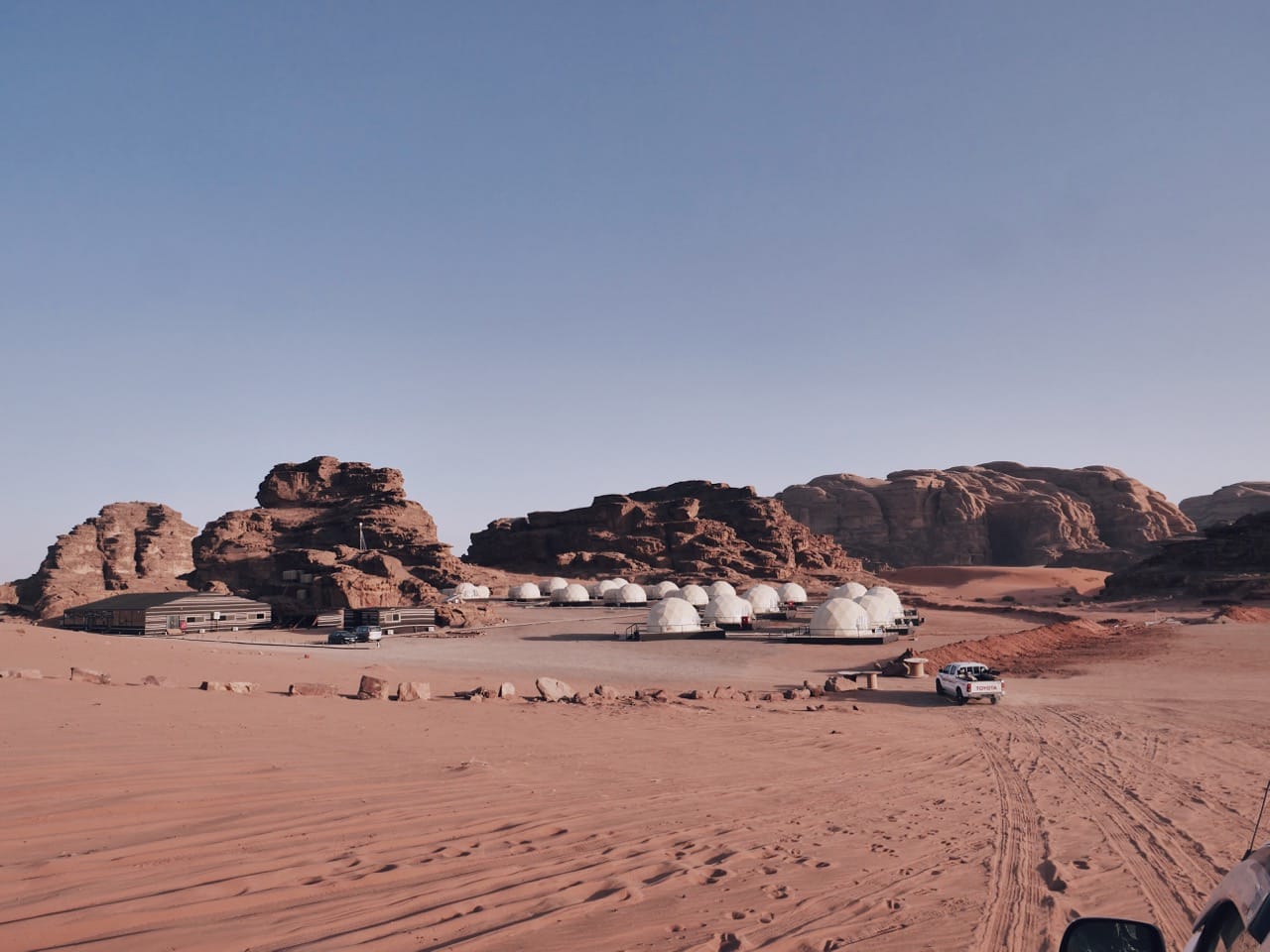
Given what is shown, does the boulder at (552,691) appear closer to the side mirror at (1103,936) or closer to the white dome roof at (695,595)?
the side mirror at (1103,936)

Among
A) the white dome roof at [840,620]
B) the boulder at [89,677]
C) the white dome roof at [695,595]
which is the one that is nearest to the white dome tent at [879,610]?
the white dome roof at [840,620]

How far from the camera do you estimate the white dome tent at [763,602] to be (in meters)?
56.3

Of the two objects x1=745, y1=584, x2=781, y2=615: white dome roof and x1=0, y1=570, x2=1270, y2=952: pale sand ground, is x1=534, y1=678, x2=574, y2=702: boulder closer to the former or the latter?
x1=0, y1=570, x2=1270, y2=952: pale sand ground

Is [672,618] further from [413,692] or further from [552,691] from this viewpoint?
[413,692]

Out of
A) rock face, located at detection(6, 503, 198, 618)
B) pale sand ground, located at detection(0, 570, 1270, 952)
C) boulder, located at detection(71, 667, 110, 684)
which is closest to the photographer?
pale sand ground, located at detection(0, 570, 1270, 952)

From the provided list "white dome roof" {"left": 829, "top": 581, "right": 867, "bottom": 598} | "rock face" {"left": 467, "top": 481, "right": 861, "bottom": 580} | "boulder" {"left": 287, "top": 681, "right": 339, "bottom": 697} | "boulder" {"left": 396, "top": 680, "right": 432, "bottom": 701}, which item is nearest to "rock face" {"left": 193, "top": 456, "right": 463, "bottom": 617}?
"rock face" {"left": 467, "top": 481, "right": 861, "bottom": 580}

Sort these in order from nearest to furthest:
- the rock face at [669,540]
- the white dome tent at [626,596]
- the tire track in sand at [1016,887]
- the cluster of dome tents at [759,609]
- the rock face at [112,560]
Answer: the tire track in sand at [1016,887], the cluster of dome tents at [759,609], the rock face at [112,560], the white dome tent at [626,596], the rock face at [669,540]

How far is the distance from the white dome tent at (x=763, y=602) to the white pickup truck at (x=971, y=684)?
109ft

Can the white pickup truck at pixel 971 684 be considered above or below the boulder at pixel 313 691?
below

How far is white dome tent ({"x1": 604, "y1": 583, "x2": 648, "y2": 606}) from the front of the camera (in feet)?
241

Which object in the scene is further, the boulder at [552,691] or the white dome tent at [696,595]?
the white dome tent at [696,595]

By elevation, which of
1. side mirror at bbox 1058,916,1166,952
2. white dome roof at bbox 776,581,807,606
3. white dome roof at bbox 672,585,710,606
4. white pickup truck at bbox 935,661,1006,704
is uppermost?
side mirror at bbox 1058,916,1166,952

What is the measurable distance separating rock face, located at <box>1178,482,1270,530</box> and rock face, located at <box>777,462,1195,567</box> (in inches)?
576

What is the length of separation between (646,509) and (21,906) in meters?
99.4
